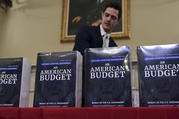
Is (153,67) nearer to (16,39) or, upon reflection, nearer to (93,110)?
(93,110)

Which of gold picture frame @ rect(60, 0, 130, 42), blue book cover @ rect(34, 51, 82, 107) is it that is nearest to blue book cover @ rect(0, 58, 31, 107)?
blue book cover @ rect(34, 51, 82, 107)

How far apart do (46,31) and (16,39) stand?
0.46 metres

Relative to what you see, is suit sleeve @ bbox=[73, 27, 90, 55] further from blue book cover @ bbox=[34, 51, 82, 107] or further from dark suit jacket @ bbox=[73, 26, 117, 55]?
blue book cover @ bbox=[34, 51, 82, 107]

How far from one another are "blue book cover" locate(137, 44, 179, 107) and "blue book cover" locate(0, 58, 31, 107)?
21.5 inches

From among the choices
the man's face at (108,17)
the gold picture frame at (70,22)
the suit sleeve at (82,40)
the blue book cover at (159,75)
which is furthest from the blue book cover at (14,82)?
the gold picture frame at (70,22)

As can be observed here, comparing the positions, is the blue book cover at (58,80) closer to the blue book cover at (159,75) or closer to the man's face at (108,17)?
the blue book cover at (159,75)

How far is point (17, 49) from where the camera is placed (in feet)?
11.8

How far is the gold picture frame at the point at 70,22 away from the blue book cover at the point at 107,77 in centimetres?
206

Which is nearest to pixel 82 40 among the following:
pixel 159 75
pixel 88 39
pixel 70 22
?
pixel 88 39

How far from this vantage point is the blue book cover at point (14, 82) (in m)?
1.20

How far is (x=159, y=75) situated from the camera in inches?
41.1

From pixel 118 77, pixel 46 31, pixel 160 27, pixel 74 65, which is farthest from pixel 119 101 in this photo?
pixel 46 31

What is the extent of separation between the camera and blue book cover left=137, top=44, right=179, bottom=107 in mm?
1013

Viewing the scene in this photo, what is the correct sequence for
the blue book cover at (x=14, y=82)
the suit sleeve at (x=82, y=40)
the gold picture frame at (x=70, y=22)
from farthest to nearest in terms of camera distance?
the gold picture frame at (x=70, y=22) → the suit sleeve at (x=82, y=40) → the blue book cover at (x=14, y=82)
